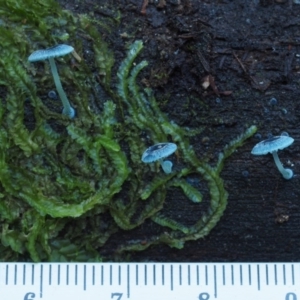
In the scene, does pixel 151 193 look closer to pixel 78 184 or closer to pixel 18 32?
pixel 78 184

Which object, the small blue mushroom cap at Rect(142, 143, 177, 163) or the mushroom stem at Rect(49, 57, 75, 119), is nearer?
the small blue mushroom cap at Rect(142, 143, 177, 163)

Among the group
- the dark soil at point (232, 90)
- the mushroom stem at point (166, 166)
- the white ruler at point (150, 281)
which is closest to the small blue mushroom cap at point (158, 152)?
the mushroom stem at point (166, 166)

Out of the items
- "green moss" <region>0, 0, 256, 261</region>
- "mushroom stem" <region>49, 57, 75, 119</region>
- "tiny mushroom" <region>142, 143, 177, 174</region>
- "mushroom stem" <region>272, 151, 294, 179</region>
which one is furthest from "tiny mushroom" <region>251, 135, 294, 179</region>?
"mushroom stem" <region>49, 57, 75, 119</region>

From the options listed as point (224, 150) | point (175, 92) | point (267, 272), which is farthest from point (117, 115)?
point (267, 272)

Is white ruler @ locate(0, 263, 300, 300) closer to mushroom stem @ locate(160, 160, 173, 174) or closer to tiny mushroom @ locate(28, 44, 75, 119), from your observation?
mushroom stem @ locate(160, 160, 173, 174)

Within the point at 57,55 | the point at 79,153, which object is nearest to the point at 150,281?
the point at 79,153
